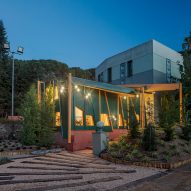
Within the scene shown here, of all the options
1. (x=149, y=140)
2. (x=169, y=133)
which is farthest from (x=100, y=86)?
(x=149, y=140)

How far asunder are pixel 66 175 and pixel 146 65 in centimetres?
1857

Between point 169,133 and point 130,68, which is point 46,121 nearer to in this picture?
point 169,133

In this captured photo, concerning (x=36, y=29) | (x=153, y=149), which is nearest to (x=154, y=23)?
(x=153, y=149)

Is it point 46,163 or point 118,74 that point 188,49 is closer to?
point 118,74

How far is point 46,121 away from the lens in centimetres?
1360

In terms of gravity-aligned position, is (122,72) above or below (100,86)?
above

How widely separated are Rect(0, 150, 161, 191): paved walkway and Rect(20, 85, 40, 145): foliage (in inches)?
159

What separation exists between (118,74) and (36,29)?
10192cm

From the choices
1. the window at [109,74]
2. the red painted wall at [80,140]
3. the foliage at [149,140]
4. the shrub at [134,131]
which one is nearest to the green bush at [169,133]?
the shrub at [134,131]

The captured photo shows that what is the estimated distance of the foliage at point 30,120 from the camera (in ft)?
45.0

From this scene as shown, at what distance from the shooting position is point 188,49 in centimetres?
2083

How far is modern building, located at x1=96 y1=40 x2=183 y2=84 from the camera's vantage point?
23656mm

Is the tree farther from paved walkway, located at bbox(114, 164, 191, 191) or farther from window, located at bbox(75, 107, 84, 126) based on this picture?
paved walkway, located at bbox(114, 164, 191, 191)

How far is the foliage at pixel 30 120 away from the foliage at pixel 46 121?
12.9 inches
